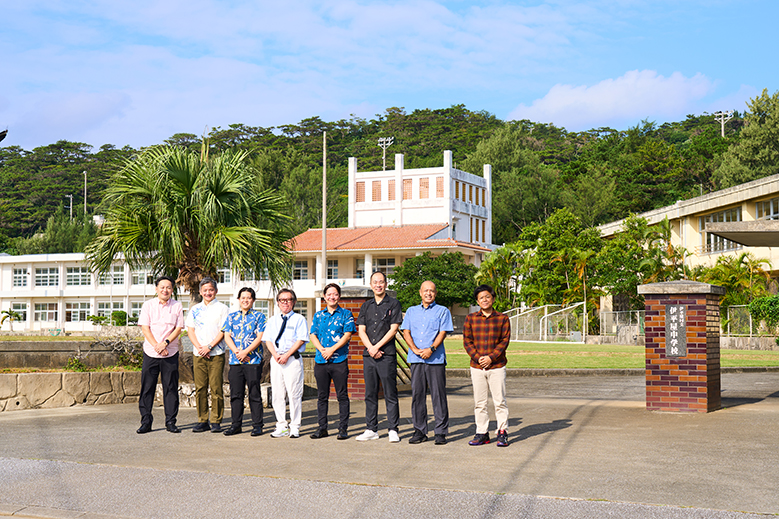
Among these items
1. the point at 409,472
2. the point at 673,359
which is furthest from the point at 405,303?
the point at 409,472

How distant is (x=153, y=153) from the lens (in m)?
16.5

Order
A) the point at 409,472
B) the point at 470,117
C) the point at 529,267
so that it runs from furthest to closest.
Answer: the point at 470,117 < the point at 529,267 < the point at 409,472

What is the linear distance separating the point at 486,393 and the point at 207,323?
3.29 metres

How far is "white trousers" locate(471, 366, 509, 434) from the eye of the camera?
791cm

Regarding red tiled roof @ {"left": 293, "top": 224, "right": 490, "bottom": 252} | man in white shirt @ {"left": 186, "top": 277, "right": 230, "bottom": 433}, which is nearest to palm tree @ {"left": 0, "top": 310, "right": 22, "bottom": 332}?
red tiled roof @ {"left": 293, "top": 224, "right": 490, "bottom": 252}

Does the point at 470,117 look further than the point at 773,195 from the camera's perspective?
Yes

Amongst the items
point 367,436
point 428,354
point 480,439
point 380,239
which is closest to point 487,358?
point 428,354

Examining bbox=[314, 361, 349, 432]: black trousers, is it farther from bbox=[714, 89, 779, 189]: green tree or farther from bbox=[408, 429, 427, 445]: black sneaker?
bbox=[714, 89, 779, 189]: green tree

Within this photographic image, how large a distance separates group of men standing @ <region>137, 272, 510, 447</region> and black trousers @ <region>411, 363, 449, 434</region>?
10 millimetres

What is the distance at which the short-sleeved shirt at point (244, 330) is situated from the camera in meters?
8.91

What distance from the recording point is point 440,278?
1934 inches

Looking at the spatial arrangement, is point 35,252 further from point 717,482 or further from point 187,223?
point 717,482

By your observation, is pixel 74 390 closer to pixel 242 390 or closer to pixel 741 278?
pixel 242 390

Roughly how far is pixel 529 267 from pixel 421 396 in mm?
37569
